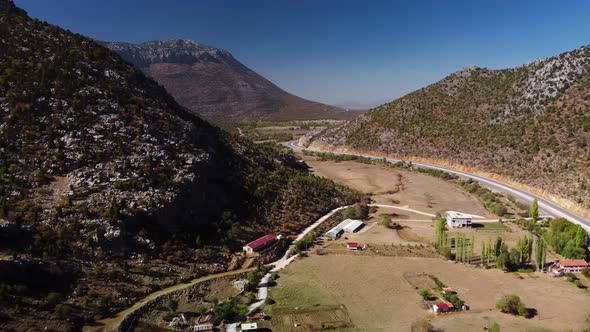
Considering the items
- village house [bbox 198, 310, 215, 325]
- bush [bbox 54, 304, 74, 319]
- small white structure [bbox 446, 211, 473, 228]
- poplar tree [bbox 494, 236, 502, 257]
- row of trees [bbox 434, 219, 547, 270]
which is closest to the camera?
bush [bbox 54, 304, 74, 319]

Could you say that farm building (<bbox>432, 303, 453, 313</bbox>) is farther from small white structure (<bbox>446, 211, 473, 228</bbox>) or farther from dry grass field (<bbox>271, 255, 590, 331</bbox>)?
small white structure (<bbox>446, 211, 473, 228</bbox>)

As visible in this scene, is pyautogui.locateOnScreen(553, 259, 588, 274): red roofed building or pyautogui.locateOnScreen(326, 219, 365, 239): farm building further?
pyautogui.locateOnScreen(326, 219, 365, 239): farm building

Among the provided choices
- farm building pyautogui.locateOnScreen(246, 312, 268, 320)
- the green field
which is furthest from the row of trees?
farm building pyautogui.locateOnScreen(246, 312, 268, 320)

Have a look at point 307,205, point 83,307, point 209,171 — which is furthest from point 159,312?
point 307,205

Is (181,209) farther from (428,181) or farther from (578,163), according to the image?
(578,163)

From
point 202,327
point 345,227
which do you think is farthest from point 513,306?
point 202,327

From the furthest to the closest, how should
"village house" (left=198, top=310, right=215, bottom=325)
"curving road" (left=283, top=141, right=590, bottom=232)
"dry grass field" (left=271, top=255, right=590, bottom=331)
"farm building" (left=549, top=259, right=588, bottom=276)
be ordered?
"curving road" (left=283, top=141, right=590, bottom=232), "farm building" (left=549, top=259, right=588, bottom=276), "dry grass field" (left=271, top=255, right=590, bottom=331), "village house" (left=198, top=310, right=215, bottom=325)
